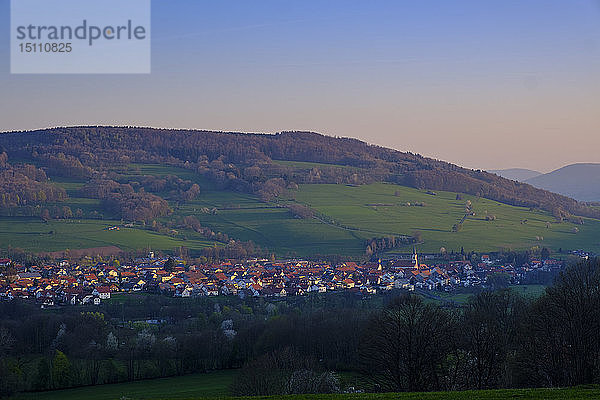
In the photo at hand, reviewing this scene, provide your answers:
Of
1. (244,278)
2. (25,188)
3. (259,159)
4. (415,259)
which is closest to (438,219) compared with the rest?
(415,259)

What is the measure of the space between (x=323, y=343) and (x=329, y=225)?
56.4 m

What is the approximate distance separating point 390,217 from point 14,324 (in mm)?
64040

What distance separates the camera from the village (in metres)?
55.6

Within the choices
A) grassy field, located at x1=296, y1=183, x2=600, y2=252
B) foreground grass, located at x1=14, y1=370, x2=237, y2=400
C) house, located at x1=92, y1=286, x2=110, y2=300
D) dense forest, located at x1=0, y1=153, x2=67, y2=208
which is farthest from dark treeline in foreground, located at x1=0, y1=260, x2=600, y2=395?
dense forest, located at x1=0, y1=153, x2=67, y2=208

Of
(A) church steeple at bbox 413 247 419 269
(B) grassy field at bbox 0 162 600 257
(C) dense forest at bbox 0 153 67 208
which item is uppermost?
(C) dense forest at bbox 0 153 67 208

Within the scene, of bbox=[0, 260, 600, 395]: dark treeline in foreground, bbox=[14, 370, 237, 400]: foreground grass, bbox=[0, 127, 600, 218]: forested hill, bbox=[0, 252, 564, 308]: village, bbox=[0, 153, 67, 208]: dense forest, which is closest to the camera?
bbox=[0, 260, 600, 395]: dark treeline in foreground

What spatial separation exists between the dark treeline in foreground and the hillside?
112 ft

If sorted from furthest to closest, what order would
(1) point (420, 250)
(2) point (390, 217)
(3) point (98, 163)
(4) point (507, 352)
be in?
(3) point (98, 163), (2) point (390, 217), (1) point (420, 250), (4) point (507, 352)

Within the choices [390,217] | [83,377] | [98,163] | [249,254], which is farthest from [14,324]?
[98,163]

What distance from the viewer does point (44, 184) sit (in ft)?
329

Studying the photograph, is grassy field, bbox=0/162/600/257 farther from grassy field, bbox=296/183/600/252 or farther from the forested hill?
the forested hill

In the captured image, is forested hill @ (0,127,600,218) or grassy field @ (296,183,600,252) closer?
grassy field @ (296,183,600,252)

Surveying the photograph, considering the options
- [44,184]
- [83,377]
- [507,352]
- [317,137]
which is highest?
[317,137]

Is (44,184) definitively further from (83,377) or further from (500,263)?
(83,377)
